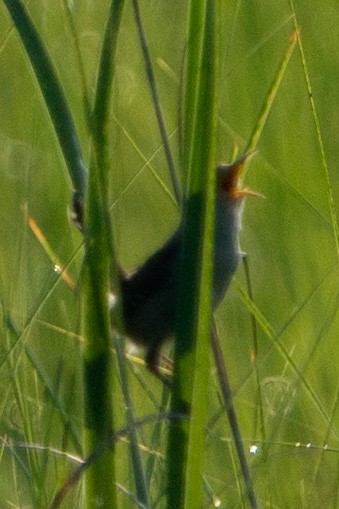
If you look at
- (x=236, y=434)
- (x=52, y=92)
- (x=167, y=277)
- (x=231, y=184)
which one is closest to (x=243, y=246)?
→ (x=231, y=184)

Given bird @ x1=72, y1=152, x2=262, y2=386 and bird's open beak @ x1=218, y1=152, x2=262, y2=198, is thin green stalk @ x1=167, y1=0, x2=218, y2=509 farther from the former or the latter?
bird's open beak @ x1=218, y1=152, x2=262, y2=198

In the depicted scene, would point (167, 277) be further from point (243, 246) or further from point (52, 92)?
point (52, 92)

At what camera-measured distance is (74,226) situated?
1.62 metres

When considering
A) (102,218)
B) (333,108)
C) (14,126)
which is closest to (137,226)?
(14,126)

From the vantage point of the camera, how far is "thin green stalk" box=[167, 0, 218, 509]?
A: 1.08m

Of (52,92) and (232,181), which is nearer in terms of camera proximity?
(52,92)

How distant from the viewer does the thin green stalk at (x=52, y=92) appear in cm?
120

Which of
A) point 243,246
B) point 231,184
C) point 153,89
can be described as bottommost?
point 243,246

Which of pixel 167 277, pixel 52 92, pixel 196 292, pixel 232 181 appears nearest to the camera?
pixel 196 292

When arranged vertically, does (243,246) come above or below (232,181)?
below

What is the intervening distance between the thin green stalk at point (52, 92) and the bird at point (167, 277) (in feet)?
2.24

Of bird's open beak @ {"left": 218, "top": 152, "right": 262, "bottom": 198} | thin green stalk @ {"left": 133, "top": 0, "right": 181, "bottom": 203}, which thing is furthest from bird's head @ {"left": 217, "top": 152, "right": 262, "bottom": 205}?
thin green stalk @ {"left": 133, "top": 0, "right": 181, "bottom": 203}

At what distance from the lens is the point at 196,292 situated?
1.09m

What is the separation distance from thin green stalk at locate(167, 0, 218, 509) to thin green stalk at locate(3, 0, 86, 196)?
17 centimetres
